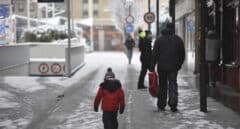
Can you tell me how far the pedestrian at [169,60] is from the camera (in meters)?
12.6

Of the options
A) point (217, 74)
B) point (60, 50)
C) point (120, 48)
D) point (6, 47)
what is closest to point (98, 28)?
point (120, 48)

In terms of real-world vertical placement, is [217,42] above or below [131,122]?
above

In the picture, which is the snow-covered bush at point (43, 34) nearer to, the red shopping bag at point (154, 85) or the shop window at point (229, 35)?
the shop window at point (229, 35)

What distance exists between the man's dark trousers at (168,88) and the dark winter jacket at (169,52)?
16cm

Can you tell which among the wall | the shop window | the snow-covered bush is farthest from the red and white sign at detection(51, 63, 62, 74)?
the snow-covered bush

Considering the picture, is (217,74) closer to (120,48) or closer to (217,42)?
(217,42)

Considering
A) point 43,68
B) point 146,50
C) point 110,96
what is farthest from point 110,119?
point 43,68

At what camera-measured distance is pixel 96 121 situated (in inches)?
468

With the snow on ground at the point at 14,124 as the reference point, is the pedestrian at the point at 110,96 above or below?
above

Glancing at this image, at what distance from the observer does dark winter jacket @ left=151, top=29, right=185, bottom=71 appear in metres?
12.6

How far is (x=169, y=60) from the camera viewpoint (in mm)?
12547

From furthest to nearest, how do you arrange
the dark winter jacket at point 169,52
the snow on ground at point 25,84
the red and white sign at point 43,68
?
the red and white sign at point 43,68, the snow on ground at point 25,84, the dark winter jacket at point 169,52

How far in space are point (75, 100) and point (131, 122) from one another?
13.4 ft

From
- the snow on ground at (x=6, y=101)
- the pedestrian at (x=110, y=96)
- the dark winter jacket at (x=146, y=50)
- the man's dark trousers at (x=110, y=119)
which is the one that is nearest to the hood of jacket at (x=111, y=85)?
the pedestrian at (x=110, y=96)
